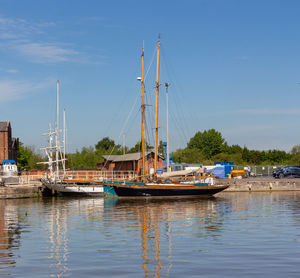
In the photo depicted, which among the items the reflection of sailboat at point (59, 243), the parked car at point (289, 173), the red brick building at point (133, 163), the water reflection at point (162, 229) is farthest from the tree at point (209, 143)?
the reflection of sailboat at point (59, 243)

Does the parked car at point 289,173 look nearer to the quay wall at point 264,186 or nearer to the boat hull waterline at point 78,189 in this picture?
the quay wall at point 264,186

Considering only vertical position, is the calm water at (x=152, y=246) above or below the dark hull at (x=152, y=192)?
below

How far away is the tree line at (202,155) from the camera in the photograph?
14112 centimetres

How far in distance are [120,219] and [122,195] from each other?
84.7ft

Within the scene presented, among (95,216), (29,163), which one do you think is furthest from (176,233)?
(29,163)

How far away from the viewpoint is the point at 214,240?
84.7ft

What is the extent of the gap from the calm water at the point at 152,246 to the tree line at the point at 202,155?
85.6 m

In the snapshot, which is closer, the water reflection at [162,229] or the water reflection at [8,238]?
the water reflection at [162,229]

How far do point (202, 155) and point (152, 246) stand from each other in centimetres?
14303

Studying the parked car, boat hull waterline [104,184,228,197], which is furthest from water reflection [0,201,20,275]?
the parked car

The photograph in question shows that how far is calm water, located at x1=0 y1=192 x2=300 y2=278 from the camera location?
60.9 ft

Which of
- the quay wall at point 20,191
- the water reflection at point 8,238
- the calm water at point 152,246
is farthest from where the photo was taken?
the quay wall at point 20,191

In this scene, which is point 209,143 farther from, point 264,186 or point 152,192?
point 152,192

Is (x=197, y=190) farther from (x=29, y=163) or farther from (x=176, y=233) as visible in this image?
(x=29, y=163)
